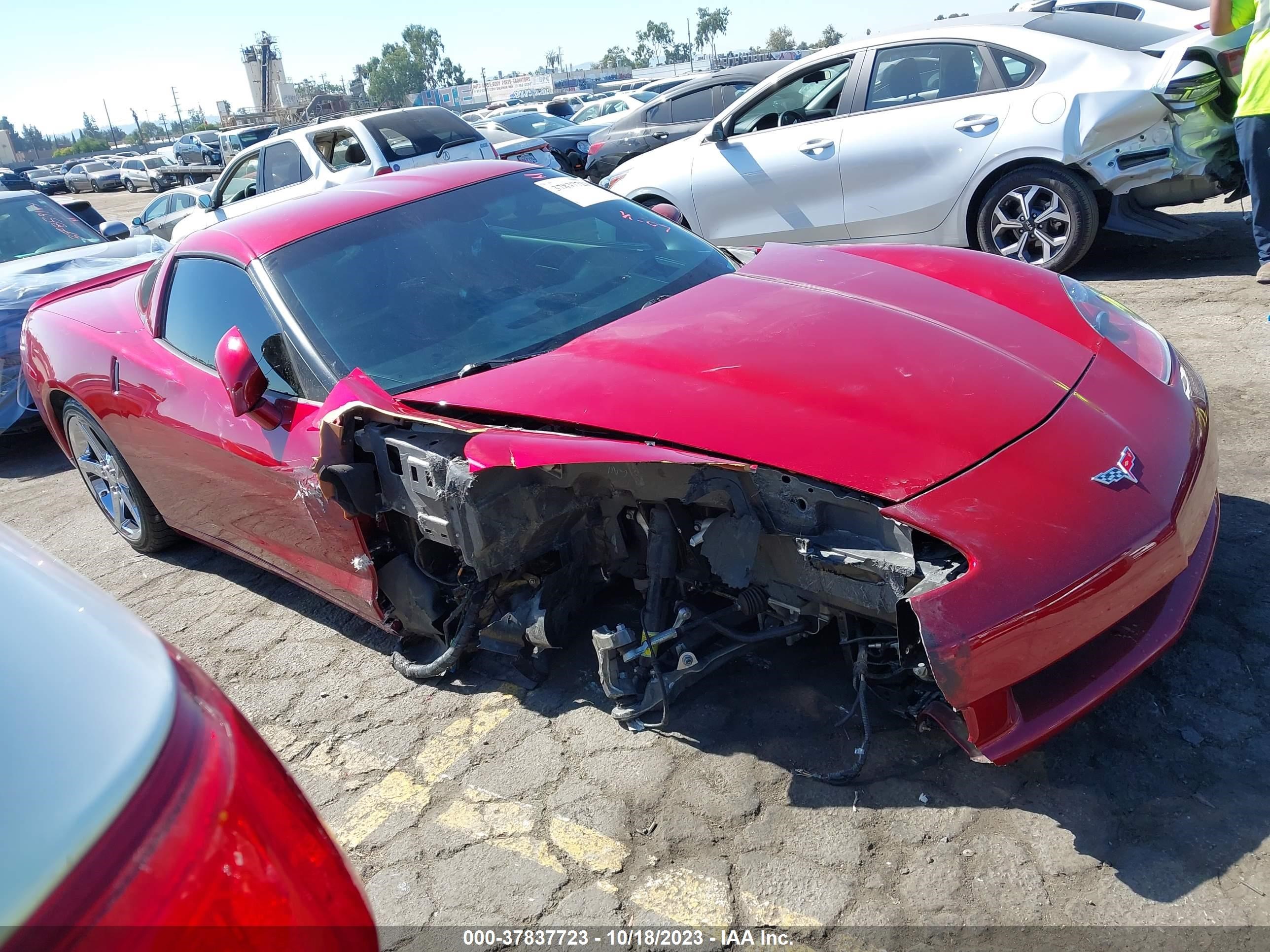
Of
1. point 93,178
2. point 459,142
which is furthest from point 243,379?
point 93,178

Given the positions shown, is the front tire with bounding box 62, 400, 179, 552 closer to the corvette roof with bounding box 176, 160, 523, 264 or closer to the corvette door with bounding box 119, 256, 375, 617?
the corvette door with bounding box 119, 256, 375, 617

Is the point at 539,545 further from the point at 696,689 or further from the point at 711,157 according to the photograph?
the point at 711,157

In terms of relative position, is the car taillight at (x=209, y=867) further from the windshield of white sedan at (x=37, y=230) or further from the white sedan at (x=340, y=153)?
the white sedan at (x=340, y=153)

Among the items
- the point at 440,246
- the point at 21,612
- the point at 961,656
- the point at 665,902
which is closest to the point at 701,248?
the point at 440,246

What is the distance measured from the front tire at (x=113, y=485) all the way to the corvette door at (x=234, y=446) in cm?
24

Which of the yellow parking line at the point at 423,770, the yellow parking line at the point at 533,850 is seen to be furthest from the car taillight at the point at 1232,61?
the yellow parking line at the point at 533,850

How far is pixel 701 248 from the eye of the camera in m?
3.71

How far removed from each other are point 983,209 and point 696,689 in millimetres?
4372

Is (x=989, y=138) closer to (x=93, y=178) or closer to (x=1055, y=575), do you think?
(x=1055, y=575)

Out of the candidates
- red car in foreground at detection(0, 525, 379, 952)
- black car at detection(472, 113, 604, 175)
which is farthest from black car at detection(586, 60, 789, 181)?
red car in foreground at detection(0, 525, 379, 952)

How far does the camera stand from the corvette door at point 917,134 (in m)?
5.99

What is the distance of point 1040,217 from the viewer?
19.4 feet

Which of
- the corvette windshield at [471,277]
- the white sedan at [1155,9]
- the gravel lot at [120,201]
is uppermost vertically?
the white sedan at [1155,9]

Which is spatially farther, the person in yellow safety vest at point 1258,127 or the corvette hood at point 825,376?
the person in yellow safety vest at point 1258,127
